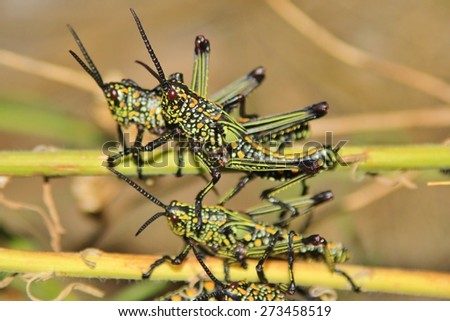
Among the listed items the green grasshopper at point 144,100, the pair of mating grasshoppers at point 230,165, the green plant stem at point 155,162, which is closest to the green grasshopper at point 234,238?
the pair of mating grasshoppers at point 230,165

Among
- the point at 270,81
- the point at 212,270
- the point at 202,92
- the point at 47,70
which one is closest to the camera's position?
the point at 212,270

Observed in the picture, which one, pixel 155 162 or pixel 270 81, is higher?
pixel 270 81

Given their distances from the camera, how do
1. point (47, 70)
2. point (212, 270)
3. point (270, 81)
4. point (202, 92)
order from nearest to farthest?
point (212, 270) → point (202, 92) → point (47, 70) → point (270, 81)

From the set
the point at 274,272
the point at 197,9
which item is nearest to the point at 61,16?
the point at 197,9

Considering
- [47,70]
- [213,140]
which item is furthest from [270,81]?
[213,140]

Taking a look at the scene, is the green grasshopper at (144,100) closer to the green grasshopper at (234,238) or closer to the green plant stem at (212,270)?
the green grasshopper at (234,238)

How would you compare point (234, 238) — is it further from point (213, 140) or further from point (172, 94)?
point (172, 94)

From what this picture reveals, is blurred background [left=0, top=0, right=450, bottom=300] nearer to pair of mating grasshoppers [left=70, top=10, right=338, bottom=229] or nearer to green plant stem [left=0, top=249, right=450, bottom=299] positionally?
pair of mating grasshoppers [left=70, top=10, right=338, bottom=229]
